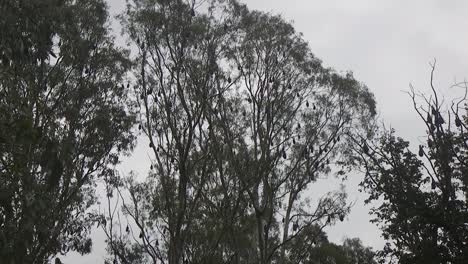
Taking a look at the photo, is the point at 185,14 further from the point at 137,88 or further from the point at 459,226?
the point at 459,226

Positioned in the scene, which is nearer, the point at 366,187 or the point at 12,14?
the point at 12,14

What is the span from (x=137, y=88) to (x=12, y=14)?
9.92m

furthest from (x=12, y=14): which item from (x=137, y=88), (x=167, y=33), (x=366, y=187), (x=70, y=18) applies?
(x=366, y=187)

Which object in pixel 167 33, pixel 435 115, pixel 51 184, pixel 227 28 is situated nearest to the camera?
pixel 51 184

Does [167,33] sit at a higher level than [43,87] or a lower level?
higher

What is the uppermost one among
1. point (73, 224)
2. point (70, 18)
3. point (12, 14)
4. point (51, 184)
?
point (70, 18)

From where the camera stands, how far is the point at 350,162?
59.7 feet

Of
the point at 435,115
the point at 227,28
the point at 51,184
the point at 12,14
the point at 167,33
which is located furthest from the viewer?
the point at 227,28

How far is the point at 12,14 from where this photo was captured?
674 cm

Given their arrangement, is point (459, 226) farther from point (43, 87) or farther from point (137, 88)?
point (43, 87)

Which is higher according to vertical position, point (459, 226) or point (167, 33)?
point (167, 33)

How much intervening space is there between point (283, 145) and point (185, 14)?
558 centimetres

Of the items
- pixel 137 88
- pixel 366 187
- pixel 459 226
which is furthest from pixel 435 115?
pixel 137 88

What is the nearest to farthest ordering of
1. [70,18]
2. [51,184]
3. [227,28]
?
[51,184] < [70,18] < [227,28]
